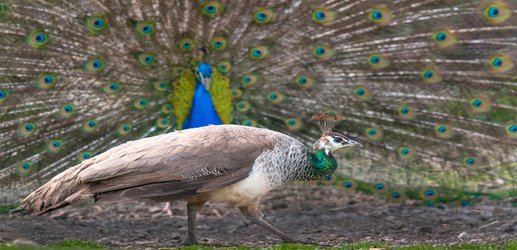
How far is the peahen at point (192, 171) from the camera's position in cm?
549

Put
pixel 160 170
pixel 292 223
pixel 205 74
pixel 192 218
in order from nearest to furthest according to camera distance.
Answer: pixel 160 170 → pixel 192 218 → pixel 205 74 → pixel 292 223

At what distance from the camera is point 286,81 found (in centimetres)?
758

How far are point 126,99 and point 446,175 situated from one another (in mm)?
2713

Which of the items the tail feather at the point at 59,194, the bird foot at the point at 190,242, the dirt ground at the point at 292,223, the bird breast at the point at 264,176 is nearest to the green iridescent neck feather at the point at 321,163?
the bird breast at the point at 264,176

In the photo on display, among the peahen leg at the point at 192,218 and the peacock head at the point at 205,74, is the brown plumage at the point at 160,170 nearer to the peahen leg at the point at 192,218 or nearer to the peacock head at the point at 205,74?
the peahen leg at the point at 192,218

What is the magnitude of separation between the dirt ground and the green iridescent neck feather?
0.58 m

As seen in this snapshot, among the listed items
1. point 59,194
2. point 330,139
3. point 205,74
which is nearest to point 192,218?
point 59,194

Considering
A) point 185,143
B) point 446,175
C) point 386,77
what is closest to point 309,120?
point 386,77

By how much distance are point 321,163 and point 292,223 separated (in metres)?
1.61

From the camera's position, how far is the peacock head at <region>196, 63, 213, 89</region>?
7.25 metres

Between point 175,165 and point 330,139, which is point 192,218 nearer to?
point 175,165

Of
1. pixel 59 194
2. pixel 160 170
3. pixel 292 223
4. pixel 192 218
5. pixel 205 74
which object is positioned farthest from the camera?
pixel 292 223

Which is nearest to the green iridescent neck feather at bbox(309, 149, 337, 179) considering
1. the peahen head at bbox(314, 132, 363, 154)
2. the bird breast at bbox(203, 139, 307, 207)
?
the peahen head at bbox(314, 132, 363, 154)

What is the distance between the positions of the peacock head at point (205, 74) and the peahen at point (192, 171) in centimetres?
139
